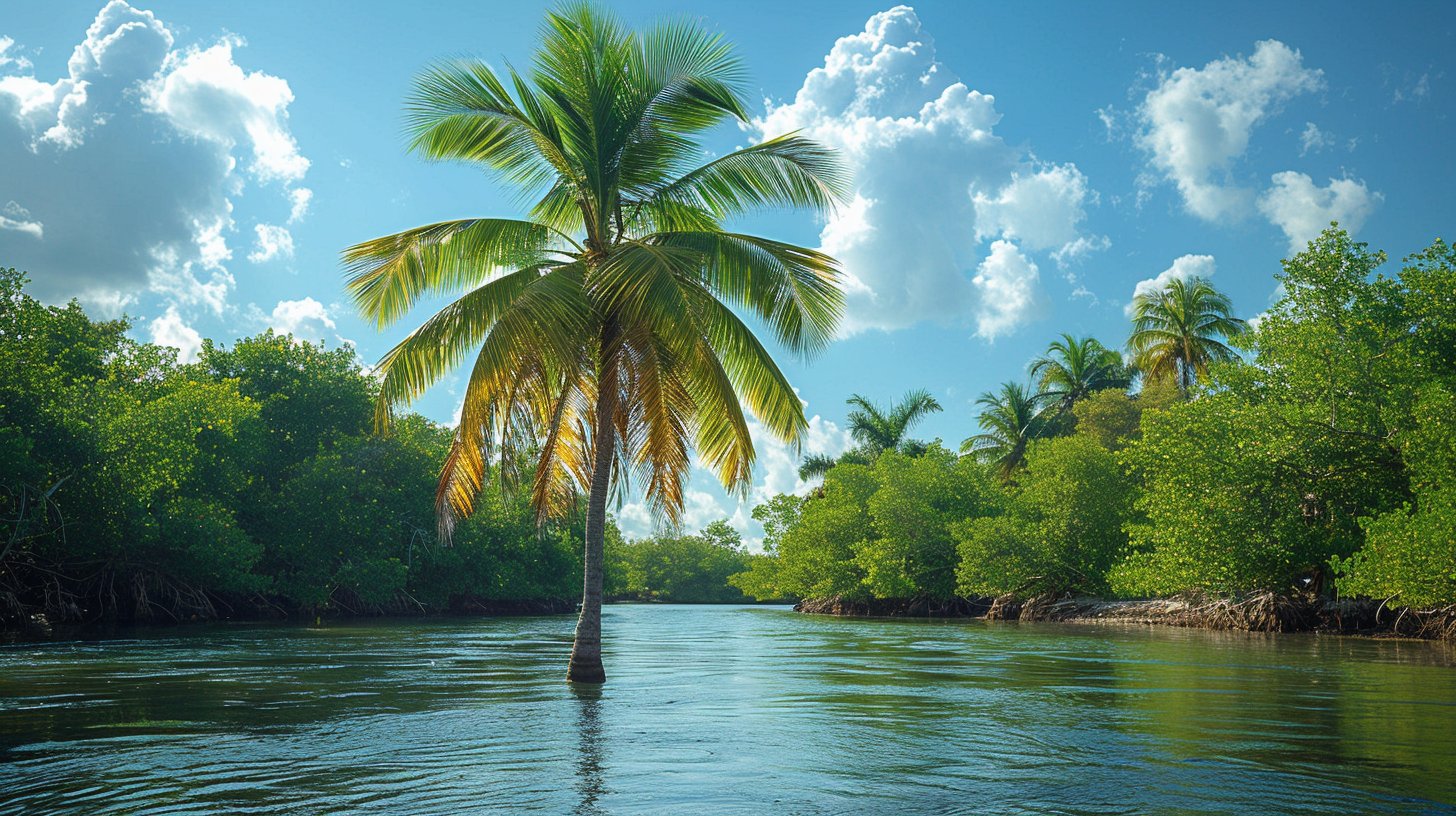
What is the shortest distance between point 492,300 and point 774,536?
56386mm

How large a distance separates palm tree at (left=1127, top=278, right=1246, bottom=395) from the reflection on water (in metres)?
31.3

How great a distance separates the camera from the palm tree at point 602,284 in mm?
12336

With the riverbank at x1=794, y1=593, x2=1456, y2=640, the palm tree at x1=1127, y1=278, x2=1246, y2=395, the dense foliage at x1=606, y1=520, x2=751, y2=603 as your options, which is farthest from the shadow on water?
the dense foliage at x1=606, y1=520, x2=751, y2=603

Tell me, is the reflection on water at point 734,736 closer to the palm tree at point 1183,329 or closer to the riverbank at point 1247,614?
the riverbank at point 1247,614

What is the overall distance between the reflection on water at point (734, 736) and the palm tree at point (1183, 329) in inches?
1231

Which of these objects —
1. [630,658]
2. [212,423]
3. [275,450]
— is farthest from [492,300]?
[275,450]

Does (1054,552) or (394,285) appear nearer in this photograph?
(394,285)

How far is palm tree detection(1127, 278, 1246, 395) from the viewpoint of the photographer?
47406 millimetres

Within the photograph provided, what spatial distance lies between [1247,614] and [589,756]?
26.8 meters

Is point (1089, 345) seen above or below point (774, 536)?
above

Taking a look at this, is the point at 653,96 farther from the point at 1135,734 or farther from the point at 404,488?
the point at 404,488

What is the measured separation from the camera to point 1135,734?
9.24m

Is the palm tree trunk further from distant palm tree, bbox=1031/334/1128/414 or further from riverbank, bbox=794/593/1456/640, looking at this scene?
distant palm tree, bbox=1031/334/1128/414

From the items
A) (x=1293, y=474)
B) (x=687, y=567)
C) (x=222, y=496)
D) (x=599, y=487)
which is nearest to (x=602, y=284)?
(x=599, y=487)
